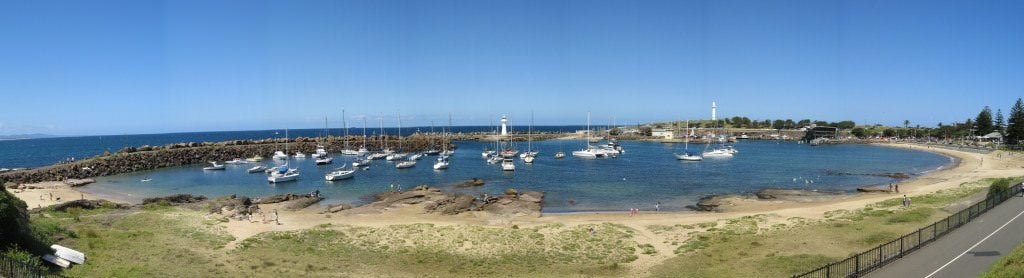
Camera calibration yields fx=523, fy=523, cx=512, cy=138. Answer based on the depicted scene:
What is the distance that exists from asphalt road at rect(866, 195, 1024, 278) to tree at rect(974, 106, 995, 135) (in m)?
132

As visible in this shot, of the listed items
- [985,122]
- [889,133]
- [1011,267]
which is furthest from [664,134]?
[1011,267]

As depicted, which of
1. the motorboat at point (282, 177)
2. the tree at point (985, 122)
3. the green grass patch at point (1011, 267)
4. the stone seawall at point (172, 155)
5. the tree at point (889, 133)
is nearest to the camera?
the green grass patch at point (1011, 267)

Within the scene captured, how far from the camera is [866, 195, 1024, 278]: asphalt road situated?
16.9m

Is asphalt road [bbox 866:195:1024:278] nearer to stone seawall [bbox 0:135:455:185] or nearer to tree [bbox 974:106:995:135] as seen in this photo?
stone seawall [bbox 0:135:455:185]

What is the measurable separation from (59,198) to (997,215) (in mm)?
69017

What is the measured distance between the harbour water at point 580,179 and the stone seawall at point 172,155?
4.17 meters

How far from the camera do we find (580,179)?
6347 centimetres

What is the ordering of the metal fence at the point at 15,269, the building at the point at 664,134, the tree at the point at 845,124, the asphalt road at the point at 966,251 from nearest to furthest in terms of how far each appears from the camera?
the metal fence at the point at 15,269, the asphalt road at the point at 966,251, the building at the point at 664,134, the tree at the point at 845,124

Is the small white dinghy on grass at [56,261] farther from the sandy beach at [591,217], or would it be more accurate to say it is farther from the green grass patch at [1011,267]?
the green grass patch at [1011,267]

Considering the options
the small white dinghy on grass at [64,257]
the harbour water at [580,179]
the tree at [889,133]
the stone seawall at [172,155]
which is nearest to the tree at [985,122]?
the tree at [889,133]

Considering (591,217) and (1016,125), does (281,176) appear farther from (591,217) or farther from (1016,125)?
(1016,125)

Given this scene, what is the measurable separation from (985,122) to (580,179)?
120918mm

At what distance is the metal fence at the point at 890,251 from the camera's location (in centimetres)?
1733

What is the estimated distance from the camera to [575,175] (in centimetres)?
6812
